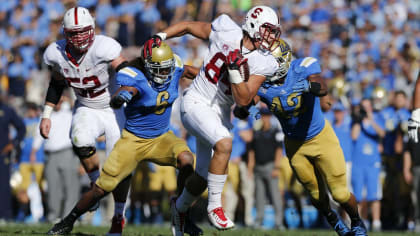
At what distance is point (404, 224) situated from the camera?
42.6 feet

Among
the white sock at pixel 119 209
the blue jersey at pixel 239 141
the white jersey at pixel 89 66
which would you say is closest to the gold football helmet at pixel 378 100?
the blue jersey at pixel 239 141

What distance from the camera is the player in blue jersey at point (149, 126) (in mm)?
7055

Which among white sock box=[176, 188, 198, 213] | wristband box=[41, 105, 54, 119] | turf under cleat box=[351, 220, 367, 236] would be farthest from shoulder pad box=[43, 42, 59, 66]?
turf under cleat box=[351, 220, 367, 236]

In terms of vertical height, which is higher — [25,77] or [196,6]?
[196,6]

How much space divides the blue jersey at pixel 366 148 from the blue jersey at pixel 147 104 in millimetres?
5685

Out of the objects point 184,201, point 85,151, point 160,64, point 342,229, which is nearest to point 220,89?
point 160,64

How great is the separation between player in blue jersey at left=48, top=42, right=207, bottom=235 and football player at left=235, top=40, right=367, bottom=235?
940 mm

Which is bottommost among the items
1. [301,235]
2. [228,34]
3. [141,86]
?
[301,235]

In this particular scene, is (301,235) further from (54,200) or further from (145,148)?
(54,200)

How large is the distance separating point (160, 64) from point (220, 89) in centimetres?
62

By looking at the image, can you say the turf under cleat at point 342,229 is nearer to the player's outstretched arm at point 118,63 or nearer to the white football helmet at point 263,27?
the white football helmet at point 263,27

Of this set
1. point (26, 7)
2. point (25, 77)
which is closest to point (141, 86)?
point (25, 77)

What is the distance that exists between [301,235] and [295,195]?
360 cm

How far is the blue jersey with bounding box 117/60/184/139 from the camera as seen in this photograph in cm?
714
